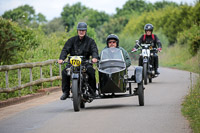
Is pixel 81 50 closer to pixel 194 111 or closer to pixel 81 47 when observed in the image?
pixel 81 47

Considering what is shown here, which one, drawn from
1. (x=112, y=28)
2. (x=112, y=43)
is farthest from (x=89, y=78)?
(x=112, y=28)

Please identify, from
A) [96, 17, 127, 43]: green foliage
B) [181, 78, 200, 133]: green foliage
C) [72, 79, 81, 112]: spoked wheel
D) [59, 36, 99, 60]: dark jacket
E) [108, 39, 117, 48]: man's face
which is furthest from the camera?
[96, 17, 127, 43]: green foliage

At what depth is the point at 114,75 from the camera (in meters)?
12.1

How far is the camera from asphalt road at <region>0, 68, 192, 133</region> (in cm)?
920

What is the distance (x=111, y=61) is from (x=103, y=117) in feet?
6.59

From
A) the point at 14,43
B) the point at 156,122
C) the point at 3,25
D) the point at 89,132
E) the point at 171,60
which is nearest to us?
the point at 89,132

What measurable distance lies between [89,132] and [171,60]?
116 ft

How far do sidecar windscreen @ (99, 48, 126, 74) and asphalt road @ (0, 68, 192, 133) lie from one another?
92cm

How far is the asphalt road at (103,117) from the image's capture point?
9203mm

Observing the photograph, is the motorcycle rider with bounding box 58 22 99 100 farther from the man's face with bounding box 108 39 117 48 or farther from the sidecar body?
the man's face with bounding box 108 39 117 48

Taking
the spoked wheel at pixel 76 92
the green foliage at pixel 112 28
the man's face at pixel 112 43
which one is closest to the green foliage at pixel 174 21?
the green foliage at pixel 112 28

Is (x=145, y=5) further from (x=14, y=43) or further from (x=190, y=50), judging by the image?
(x=14, y=43)

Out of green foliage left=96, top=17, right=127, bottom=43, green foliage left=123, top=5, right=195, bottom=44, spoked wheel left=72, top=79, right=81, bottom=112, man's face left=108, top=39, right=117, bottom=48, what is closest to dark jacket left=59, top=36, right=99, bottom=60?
man's face left=108, top=39, right=117, bottom=48

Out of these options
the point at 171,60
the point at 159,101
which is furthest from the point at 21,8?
the point at 159,101
